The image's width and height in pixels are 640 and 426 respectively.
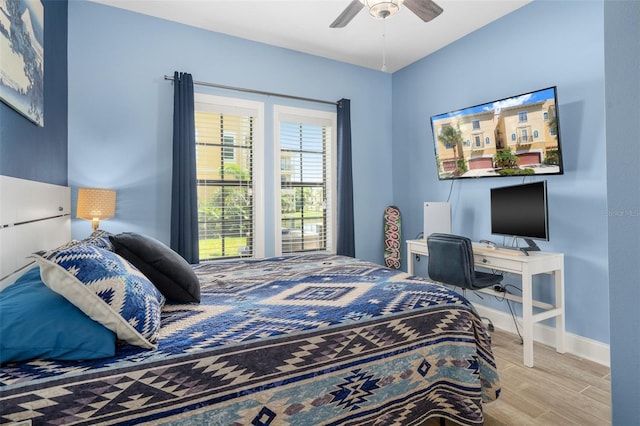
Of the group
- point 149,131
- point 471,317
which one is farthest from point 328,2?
point 471,317

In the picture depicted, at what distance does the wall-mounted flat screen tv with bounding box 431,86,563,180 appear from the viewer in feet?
9.07

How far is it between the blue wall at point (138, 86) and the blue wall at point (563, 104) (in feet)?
6.22

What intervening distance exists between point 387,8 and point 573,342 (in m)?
2.95

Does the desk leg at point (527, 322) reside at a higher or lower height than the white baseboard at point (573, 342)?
higher

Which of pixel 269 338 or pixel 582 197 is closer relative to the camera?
pixel 269 338

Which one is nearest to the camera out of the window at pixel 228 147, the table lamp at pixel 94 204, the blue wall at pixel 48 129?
the blue wall at pixel 48 129

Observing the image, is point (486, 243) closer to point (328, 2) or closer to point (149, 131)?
point (328, 2)

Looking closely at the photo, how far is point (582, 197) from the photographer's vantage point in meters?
2.68

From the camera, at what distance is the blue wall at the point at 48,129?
5.56 ft

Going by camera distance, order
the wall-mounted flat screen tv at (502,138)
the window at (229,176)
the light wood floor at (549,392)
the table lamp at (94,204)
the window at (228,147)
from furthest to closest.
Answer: the window at (228,147) < the window at (229,176) < the wall-mounted flat screen tv at (502,138) < the table lamp at (94,204) < the light wood floor at (549,392)

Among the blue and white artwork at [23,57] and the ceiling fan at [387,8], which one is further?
the ceiling fan at [387,8]

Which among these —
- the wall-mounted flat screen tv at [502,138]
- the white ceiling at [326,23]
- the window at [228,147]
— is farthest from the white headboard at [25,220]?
the wall-mounted flat screen tv at [502,138]

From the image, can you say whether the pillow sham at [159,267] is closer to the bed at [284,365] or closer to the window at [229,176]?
the bed at [284,365]

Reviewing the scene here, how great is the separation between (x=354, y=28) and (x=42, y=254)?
11.0ft
